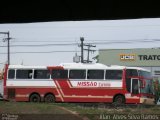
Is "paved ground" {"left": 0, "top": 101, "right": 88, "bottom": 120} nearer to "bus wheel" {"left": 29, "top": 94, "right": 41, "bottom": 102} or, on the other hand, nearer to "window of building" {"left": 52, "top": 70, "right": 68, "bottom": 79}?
"bus wheel" {"left": 29, "top": 94, "right": 41, "bottom": 102}

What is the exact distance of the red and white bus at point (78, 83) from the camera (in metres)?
37.7

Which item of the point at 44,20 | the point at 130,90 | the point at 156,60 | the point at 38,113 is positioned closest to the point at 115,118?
the point at 38,113

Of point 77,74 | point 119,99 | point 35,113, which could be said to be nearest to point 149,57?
point 77,74

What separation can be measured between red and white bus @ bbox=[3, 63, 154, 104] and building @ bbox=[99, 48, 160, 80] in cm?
1879

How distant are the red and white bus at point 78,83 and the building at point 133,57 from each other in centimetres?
1879

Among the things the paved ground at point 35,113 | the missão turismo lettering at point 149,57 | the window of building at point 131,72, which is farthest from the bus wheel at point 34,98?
the missão turismo lettering at point 149,57

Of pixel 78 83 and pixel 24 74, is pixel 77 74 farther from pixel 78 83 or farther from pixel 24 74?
pixel 24 74

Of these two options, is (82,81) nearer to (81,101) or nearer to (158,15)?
(81,101)

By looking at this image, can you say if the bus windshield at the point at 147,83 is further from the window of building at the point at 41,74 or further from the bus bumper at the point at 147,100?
the window of building at the point at 41,74

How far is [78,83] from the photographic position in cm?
3856

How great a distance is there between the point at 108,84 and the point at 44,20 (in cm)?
2176

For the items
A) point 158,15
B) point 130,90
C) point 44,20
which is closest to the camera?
point 158,15

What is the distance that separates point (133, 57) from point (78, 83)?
22161mm

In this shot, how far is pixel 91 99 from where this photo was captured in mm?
37969
